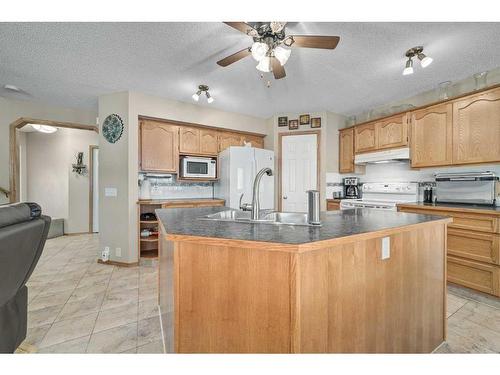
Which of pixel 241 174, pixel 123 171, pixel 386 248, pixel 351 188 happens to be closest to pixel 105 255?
pixel 123 171

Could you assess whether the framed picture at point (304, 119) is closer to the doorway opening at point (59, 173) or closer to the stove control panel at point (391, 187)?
the stove control panel at point (391, 187)

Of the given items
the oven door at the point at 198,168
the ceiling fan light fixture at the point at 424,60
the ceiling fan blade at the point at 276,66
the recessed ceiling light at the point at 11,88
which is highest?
the recessed ceiling light at the point at 11,88

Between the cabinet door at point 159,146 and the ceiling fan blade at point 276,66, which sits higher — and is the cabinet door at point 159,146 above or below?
below

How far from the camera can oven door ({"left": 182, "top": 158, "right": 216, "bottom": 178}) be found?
3699 millimetres

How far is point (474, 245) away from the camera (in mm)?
2348

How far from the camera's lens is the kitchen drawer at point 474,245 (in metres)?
2.21

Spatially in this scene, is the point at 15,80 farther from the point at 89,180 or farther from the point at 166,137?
the point at 89,180

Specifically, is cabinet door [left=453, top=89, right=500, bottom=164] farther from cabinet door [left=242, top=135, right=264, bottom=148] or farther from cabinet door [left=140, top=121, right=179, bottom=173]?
cabinet door [left=140, top=121, right=179, bottom=173]

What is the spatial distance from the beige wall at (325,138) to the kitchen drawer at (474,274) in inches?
74.1

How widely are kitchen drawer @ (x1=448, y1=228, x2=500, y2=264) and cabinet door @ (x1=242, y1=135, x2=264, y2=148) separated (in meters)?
3.08

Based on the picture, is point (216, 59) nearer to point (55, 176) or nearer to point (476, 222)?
point (476, 222)

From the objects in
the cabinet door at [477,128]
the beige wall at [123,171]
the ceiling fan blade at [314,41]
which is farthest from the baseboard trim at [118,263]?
the cabinet door at [477,128]

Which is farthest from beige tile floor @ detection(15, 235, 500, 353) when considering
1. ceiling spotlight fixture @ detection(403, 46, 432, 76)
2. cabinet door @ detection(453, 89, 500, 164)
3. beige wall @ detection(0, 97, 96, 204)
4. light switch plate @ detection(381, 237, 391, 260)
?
ceiling spotlight fixture @ detection(403, 46, 432, 76)
